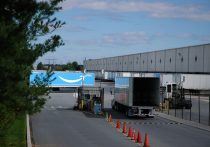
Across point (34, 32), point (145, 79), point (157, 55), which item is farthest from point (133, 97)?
point (157, 55)

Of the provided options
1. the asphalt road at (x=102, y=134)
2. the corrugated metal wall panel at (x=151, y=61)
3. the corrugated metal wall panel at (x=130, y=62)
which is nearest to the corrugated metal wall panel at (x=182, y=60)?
the corrugated metal wall panel at (x=151, y=61)

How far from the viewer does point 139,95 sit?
39.0 m

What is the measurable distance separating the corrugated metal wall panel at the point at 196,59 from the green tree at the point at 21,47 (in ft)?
248

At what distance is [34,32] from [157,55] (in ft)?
325

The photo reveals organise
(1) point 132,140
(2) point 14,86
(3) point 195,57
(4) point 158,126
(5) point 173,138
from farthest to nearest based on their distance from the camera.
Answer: (3) point 195,57
(4) point 158,126
(5) point 173,138
(1) point 132,140
(2) point 14,86

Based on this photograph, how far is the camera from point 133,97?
124 ft

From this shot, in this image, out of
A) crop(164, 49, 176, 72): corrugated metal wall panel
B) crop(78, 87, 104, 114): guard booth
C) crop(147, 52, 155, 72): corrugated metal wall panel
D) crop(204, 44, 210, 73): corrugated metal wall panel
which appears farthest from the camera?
crop(147, 52, 155, 72): corrugated metal wall panel

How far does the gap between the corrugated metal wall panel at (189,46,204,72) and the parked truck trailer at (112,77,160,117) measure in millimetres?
44798

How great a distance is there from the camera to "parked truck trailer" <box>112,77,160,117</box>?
123 feet

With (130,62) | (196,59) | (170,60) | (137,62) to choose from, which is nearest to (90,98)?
(196,59)

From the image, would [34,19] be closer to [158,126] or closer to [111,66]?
[158,126]

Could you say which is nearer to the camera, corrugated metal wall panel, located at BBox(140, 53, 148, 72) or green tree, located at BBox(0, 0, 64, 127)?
green tree, located at BBox(0, 0, 64, 127)

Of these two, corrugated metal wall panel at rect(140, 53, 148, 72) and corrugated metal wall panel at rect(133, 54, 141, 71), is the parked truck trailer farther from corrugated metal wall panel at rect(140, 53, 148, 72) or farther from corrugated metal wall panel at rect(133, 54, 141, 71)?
corrugated metal wall panel at rect(133, 54, 141, 71)

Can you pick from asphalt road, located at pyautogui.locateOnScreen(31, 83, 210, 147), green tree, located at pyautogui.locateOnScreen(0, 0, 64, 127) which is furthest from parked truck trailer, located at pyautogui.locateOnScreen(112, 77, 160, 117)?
green tree, located at pyautogui.locateOnScreen(0, 0, 64, 127)
